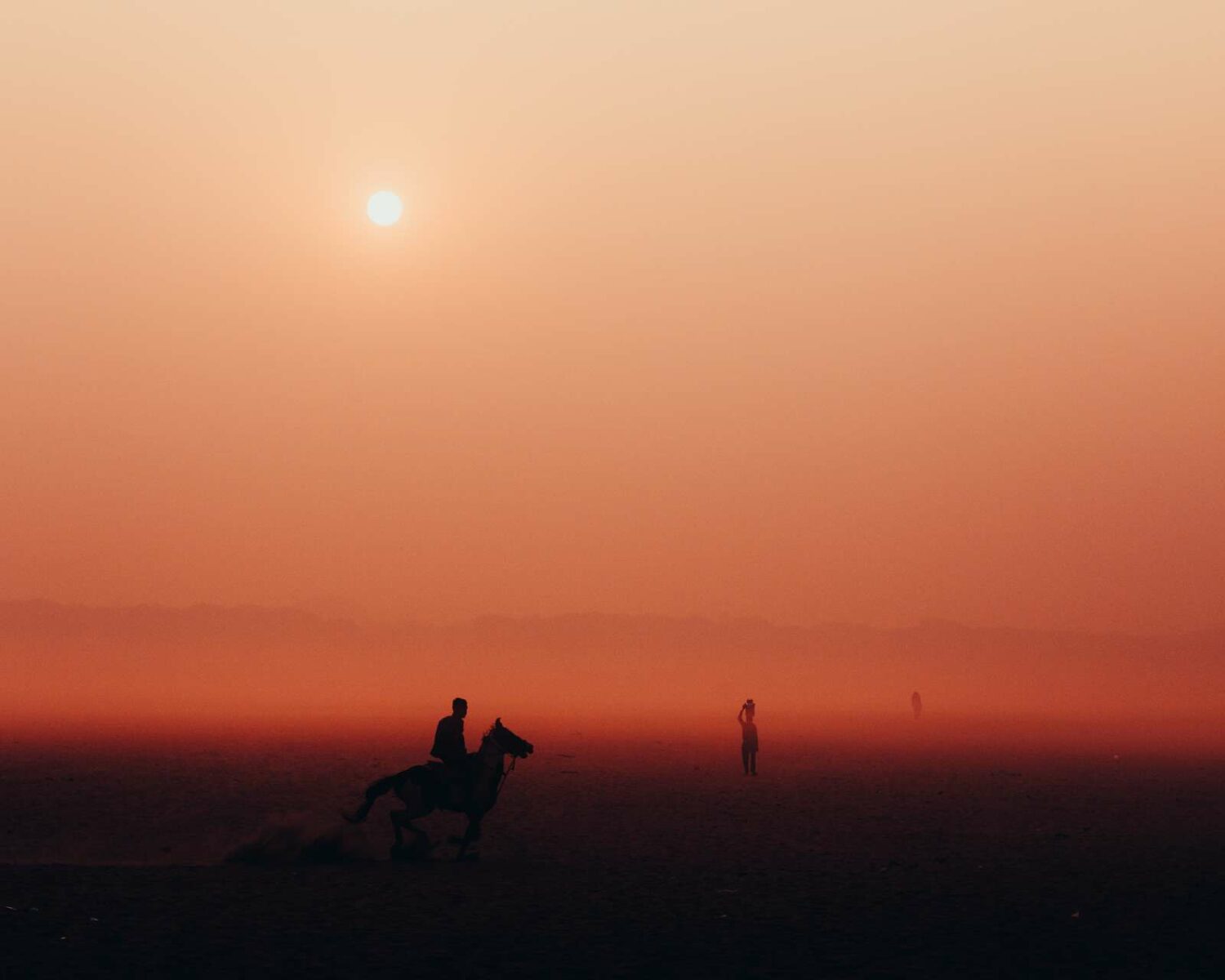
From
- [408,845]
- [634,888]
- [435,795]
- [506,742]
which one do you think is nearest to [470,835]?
[435,795]

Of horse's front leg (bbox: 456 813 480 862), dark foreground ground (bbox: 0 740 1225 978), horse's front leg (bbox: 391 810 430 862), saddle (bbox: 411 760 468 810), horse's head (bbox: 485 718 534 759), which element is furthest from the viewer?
horse's head (bbox: 485 718 534 759)

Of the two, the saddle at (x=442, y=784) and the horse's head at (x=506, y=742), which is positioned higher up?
the horse's head at (x=506, y=742)

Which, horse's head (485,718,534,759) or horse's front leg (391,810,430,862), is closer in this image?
horse's front leg (391,810,430,862)

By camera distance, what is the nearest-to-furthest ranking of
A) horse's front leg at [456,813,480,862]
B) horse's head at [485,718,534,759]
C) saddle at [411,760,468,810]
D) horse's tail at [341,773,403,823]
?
horse's tail at [341,773,403,823] → horse's front leg at [456,813,480,862] → saddle at [411,760,468,810] → horse's head at [485,718,534,759]

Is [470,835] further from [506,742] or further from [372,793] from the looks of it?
[372,793]

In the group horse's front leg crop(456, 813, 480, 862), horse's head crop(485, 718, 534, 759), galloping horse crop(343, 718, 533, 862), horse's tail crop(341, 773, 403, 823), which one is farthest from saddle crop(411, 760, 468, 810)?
horse's head crop(485, 718, 534, 759)

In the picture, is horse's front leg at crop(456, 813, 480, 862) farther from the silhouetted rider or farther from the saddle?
the silhouetted rider

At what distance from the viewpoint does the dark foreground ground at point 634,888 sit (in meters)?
12.7

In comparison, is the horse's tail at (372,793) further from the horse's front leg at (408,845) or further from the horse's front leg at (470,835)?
the horse's front leg at (470,835)

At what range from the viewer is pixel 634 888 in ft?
56.4

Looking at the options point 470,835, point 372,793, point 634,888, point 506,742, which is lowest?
point 634,888

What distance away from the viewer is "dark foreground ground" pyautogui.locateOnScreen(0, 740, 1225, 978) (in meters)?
12.7

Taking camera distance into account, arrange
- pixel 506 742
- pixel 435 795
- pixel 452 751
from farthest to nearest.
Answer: pixel 506 742
pixel 452 751
pixel 435 795

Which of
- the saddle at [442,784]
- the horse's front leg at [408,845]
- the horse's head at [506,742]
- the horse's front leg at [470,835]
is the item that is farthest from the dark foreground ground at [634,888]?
the horse's head at [506,742]
